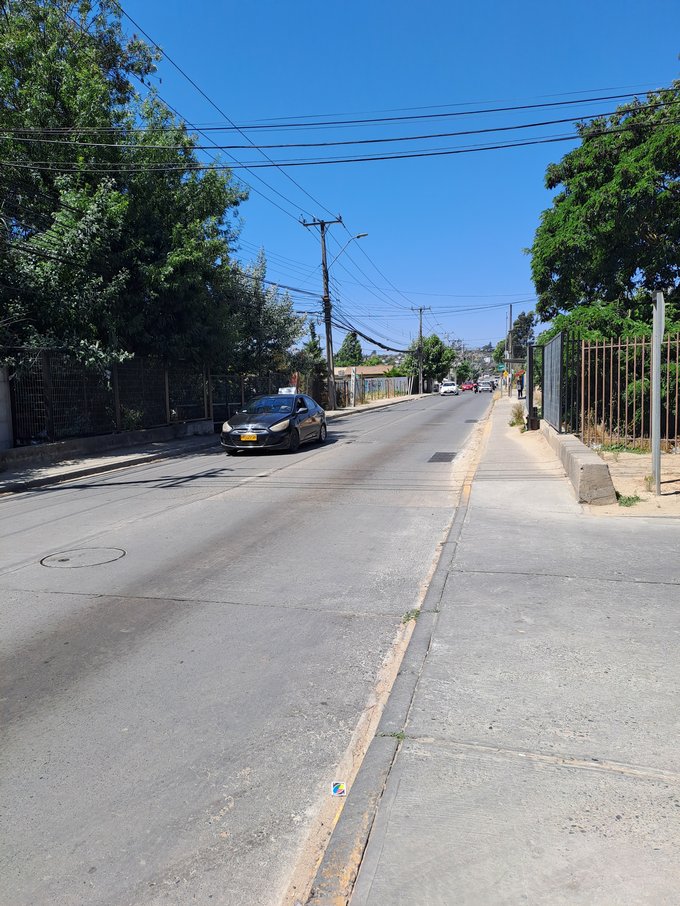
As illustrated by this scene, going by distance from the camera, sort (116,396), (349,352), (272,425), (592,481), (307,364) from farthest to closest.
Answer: (349,352) → (307,364) → (116,396) → (272,425) → (592,481)

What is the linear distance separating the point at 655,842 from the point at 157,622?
12.1 ft

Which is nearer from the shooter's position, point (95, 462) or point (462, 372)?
point (95, 462)

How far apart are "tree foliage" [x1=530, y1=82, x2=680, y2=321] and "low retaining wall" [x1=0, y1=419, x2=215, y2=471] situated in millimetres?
12252

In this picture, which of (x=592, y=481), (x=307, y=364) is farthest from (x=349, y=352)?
(x=592, y=481)

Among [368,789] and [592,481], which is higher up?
[592,481]

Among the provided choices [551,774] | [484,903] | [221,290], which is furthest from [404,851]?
[221,290]

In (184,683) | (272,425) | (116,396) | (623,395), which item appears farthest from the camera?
(116,396)

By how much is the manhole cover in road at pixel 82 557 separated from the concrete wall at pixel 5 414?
8060mm

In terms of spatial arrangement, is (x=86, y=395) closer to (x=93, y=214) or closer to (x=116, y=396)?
(x=116, y=396)

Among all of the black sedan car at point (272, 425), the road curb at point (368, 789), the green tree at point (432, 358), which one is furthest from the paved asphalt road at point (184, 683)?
the green tree at point (432, 358)

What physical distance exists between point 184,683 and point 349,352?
12454cm

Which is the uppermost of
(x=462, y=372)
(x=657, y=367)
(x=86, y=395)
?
(x=462, y=372)

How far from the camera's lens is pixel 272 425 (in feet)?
52.7

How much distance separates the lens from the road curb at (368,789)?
2.44 meters
